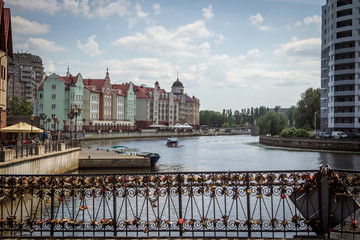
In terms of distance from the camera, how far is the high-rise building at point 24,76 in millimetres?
157262

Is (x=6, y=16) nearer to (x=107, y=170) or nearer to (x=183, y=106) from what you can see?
(x=107, y=170)

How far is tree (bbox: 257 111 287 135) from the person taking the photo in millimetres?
120750

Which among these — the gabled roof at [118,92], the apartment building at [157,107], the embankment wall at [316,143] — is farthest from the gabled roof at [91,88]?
the embankment wall at [316,143]

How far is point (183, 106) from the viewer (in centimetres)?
19788

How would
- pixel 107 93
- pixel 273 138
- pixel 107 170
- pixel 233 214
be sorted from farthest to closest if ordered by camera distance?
pixel 107 93, pixel 273 138, pixel 107 170, pixel 233 214

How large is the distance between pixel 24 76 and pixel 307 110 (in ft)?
375

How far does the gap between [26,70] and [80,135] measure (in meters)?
78.5

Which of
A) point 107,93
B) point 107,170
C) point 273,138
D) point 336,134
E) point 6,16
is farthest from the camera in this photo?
point 107,93

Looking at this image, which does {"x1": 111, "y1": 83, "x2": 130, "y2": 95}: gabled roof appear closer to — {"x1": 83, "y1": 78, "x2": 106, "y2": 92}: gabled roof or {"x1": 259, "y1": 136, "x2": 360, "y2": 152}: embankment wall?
{"x1": 83, "y1": 78, "x2": 106, "y2": 92}: gabled roof

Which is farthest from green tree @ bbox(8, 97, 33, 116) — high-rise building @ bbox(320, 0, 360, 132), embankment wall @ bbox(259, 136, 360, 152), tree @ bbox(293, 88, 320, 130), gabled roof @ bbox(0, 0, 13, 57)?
high-rise building @ bbox(320, 0, 360, 132)

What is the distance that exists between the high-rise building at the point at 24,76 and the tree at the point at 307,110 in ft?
332

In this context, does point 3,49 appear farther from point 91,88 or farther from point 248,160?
point 91,88

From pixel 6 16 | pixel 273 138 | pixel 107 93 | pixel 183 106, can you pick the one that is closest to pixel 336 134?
pixel 273 138

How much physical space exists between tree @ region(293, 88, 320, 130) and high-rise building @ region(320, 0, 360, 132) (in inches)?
1066
